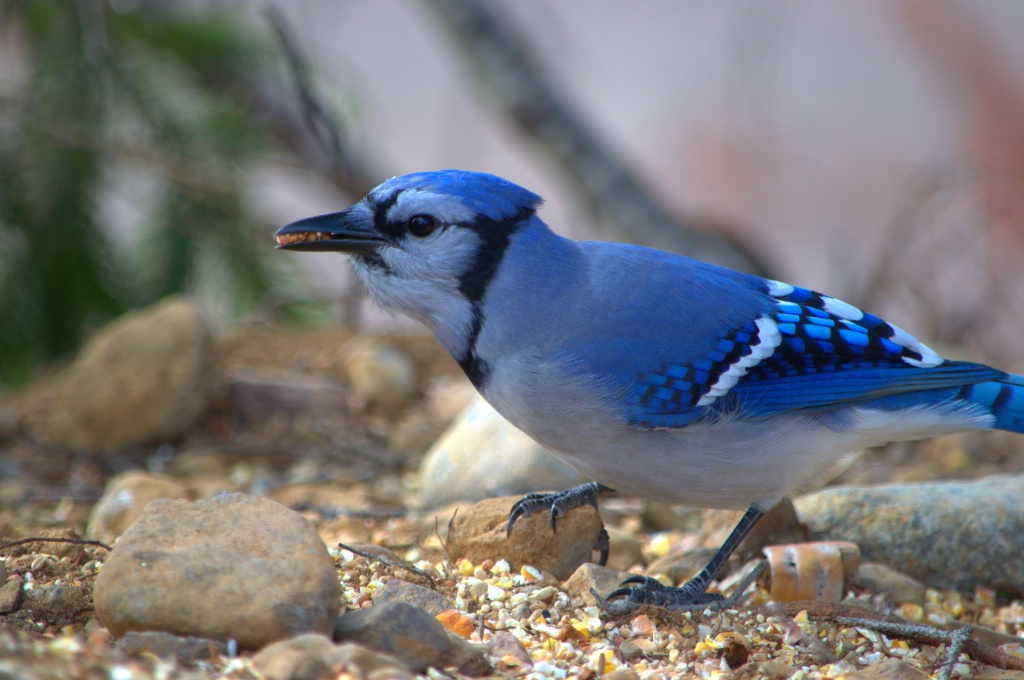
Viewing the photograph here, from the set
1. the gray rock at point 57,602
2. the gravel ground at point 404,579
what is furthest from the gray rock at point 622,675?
the gray rock at point 57,602

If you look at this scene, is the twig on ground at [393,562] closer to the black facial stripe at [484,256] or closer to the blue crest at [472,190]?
the black facial stripe at [484,256]

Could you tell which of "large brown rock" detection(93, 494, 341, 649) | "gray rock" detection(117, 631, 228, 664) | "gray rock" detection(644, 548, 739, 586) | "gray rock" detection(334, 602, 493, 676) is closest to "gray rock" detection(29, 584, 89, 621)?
"large brown rock" detection(93, 494, 341, 649)

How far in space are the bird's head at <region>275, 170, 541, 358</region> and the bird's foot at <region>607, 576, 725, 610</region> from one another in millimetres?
630

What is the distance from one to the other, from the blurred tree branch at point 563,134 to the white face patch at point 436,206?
2.54m

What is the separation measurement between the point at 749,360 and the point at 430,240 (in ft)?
2.49

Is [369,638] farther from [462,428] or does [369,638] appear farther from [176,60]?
[176,60]

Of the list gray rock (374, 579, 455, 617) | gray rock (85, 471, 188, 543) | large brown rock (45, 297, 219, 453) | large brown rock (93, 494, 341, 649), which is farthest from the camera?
large brown rock (45, 297, 219, 453)

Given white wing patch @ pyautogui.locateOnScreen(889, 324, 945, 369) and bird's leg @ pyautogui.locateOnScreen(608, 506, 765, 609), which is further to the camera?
white wing patch @ pyautogui.locateOnScreen(889, 324, 945, 369)

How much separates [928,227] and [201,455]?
9.31 feet

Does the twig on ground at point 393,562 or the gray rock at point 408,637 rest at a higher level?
the gray rock at point 408,637

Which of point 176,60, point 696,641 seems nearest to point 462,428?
point 696,641

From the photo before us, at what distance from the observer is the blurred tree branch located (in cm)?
473

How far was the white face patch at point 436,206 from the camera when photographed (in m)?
2.29

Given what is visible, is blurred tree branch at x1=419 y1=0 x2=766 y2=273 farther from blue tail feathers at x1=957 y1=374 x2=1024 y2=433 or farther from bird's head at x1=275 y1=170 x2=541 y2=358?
bird's head at x1=275 y1=170 x2=541 y2=358
